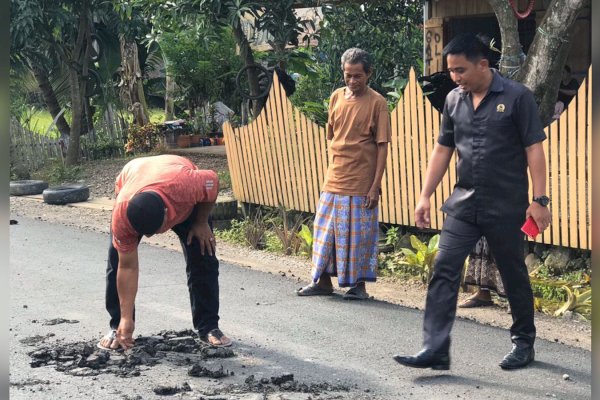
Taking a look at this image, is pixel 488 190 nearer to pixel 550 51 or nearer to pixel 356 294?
pixel 356 294

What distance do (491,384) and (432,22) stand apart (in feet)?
29.7

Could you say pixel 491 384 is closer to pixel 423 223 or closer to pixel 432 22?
pixel 423 223

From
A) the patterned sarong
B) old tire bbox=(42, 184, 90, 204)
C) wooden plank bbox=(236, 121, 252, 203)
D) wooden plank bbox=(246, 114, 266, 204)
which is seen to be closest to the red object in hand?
the patterned sarong

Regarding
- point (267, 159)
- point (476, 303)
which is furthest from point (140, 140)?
point (476, 303)

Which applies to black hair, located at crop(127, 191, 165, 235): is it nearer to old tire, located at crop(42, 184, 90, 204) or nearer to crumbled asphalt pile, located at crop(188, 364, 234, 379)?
crumbled asphalt pile, located at crop(188, 364, 234, 379)

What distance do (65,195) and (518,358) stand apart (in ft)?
29.1

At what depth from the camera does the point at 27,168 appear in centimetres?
1720

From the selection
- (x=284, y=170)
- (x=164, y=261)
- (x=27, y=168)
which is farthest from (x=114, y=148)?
(x=164, y=261)

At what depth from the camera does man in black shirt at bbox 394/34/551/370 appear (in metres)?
5.14

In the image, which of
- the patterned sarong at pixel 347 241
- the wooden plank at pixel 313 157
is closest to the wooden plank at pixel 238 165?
the wooden plank at pixel 313 157

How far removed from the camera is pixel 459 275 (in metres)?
5.34

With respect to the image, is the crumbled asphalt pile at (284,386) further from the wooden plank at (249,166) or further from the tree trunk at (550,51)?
the wooden plank at (249,166)

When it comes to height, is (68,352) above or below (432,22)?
below

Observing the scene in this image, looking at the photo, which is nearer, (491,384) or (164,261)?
(491,384)
